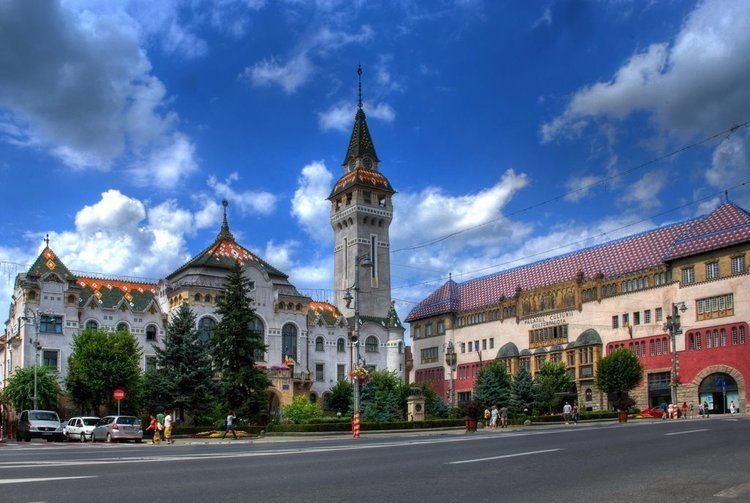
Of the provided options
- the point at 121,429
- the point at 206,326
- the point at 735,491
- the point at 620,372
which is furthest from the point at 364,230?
the point at 735,491

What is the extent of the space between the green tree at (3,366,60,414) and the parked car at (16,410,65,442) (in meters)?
12.0


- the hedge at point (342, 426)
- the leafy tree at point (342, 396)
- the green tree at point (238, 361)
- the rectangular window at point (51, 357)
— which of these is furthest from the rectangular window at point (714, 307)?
the rectangular window at point (51, 357)

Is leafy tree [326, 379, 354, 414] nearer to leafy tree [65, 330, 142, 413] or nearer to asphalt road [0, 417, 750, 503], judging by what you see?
leafy tree [65, 330, 142, 413]

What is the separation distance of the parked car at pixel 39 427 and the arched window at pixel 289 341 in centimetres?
3251

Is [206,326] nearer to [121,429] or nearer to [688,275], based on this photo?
[121,429]

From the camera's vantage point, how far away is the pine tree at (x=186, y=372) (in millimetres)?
54875

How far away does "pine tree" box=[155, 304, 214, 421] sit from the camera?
180 feet

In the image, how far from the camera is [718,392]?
6425 centimetres

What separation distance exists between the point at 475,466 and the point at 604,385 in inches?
2261

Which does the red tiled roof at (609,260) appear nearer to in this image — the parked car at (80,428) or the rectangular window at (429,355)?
the rectangular window at (429,355)

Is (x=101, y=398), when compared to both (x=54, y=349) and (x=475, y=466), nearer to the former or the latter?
(x=54, y=349)

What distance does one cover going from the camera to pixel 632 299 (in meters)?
72.5

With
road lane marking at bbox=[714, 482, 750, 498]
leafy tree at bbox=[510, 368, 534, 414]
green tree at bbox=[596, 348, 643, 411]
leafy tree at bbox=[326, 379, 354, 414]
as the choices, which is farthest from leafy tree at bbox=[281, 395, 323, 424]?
road lane marking at bbox=[714, 482, 750, 498]

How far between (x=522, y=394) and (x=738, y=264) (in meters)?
19.6
